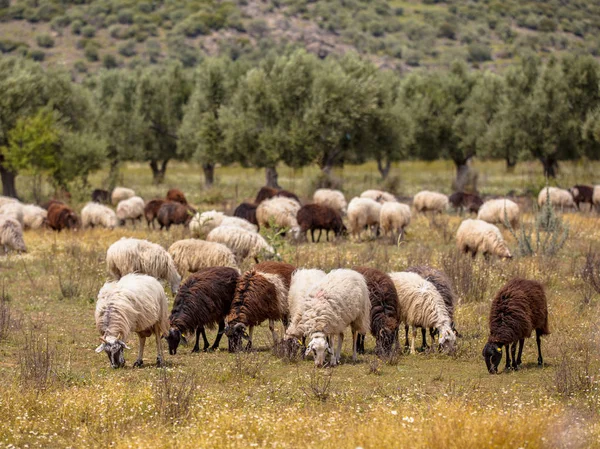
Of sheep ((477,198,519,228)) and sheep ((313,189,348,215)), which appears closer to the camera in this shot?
sheep ((477,198,519,228))

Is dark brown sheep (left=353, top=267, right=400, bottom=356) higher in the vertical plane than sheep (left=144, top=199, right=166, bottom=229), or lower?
higher

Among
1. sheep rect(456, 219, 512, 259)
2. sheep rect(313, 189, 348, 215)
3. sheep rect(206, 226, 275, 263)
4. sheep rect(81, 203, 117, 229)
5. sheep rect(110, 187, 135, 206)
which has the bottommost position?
sheep rect(110, 187, 135, 206)

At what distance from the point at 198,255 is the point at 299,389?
23.3 ft

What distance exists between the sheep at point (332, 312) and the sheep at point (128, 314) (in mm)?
2091

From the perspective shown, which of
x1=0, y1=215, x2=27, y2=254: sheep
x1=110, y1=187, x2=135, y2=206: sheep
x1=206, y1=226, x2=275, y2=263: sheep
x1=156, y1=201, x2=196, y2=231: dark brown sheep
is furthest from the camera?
x1=110, y1=187, x2=135, y2=206: sheep

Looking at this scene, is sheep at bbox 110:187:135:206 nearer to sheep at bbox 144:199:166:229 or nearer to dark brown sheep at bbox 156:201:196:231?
sheep at bbox 144:199:166:229

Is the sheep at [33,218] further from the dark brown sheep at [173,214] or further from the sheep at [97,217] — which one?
the dark brown sheep at [173,214]

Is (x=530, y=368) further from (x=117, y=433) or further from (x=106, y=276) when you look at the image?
(x=106, y=276)

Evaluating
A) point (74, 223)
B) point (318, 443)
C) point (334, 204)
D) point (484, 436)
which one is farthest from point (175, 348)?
point (334, 204)

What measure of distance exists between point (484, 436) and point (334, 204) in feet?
79.9

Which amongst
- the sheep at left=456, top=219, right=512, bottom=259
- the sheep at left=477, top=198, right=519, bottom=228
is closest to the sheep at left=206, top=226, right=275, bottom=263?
the sheep at left=456, top=219, right=512, bottom=259

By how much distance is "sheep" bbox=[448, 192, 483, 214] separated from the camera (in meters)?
33.0

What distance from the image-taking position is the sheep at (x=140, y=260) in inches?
646

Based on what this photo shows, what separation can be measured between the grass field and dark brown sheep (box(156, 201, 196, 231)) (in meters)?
8.53
